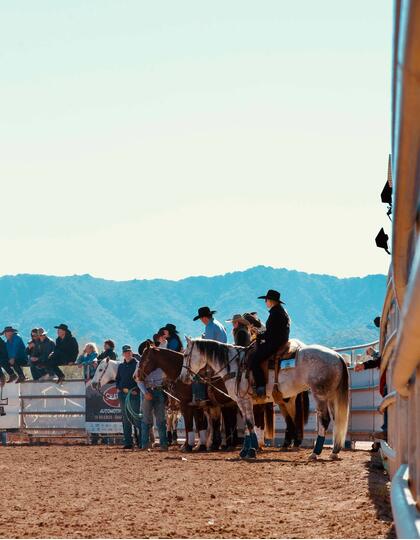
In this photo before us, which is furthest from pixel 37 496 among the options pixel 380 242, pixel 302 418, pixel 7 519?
pixel 302 418

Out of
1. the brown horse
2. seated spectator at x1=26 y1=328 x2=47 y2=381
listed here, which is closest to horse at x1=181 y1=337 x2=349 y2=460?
the brown horse

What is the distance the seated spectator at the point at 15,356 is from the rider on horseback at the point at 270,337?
11542 millimetres

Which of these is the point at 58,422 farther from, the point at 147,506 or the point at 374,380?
the point at 147,506

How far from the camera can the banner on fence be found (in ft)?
85.4

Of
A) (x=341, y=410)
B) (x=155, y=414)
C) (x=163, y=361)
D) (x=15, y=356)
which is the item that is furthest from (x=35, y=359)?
(x=341, y=410)

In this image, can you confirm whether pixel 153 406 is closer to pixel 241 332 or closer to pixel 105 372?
pixel 241 332

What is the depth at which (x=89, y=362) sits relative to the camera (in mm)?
26750

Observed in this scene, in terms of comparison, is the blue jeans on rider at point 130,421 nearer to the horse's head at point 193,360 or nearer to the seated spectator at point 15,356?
the seated spectator at point 15,356

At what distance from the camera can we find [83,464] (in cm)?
1652

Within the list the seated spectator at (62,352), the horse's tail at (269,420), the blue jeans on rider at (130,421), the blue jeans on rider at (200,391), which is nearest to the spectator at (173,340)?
the blue jeans on rider at (130,421)

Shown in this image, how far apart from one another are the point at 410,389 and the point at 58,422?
23.5 meters

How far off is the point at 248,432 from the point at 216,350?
4.98ft

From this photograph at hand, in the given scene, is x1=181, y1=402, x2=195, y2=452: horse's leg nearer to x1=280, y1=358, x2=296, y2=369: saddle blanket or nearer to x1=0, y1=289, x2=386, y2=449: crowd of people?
x1=0, y1=289, x2=386, y2=449: crowd of people

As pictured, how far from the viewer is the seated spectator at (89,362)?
26.7m
